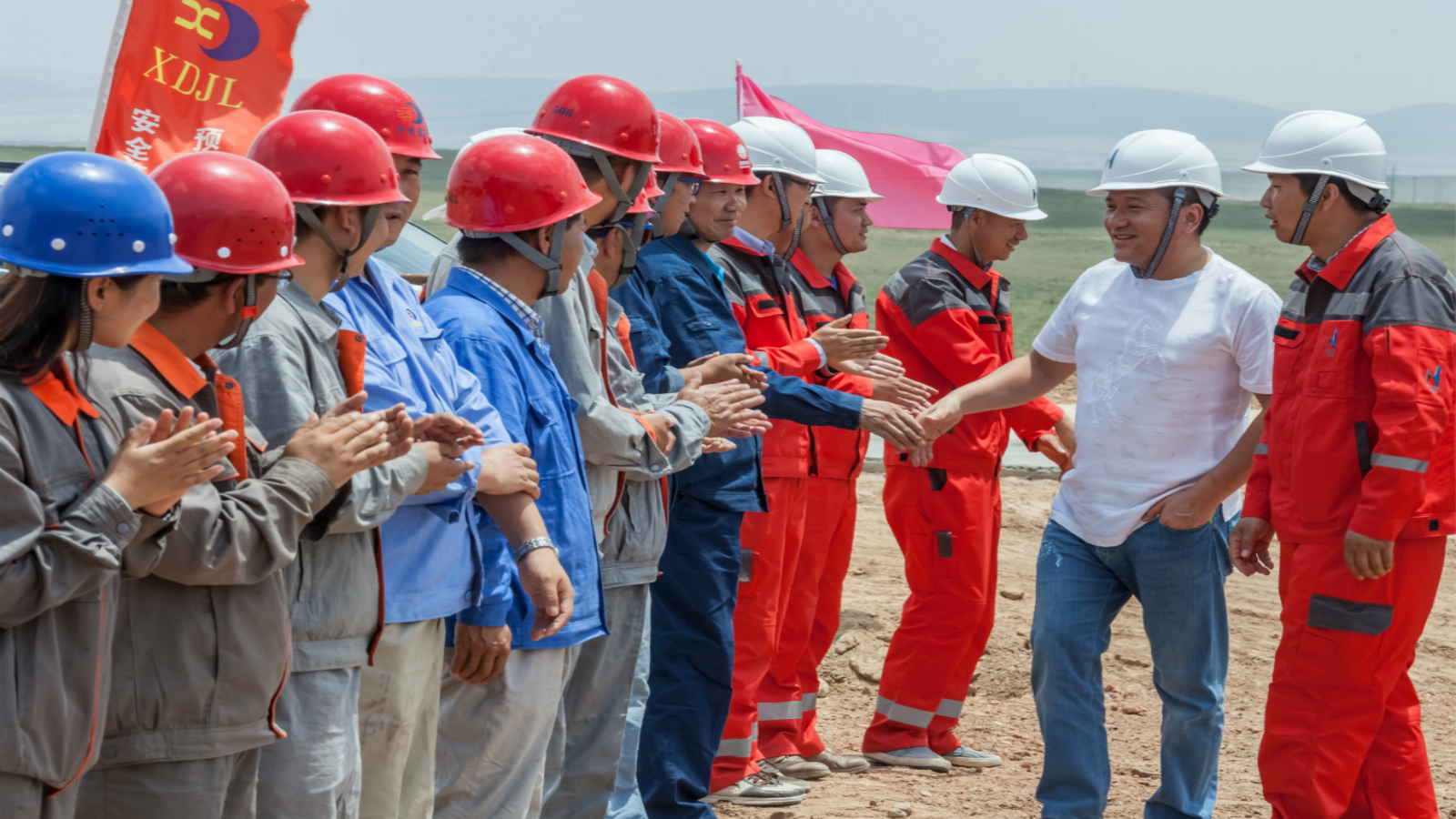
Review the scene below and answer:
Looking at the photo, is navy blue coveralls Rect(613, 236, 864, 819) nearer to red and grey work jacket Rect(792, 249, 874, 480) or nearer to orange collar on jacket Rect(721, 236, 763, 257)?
orange collar on jacket Rect(721, 236, 763, 257)

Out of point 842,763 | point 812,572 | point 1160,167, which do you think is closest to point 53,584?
point 812,572

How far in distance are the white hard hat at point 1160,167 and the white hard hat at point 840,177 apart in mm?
1301

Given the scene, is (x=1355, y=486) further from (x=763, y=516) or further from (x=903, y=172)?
(x=903, y=172)

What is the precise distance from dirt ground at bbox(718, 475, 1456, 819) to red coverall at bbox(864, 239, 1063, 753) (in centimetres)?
28

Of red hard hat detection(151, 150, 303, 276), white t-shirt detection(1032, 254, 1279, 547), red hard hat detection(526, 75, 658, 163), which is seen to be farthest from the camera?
white t-shirt detection(1032, 254, 1279, 547)

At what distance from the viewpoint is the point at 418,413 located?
3.04m

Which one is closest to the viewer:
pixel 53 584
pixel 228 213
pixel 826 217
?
pixel 53 584

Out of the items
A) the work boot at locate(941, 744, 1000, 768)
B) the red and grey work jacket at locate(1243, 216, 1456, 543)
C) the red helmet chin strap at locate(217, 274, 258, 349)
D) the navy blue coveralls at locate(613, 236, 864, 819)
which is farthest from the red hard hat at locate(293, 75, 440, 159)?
the work boot at locate(941, 744, 1000, 768)

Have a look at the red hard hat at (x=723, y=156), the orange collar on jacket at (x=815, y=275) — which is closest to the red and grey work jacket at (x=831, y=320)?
the orange collar on jacket at (x=815, y=275)

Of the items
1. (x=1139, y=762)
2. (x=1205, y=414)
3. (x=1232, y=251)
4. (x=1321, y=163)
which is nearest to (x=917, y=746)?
(x=1139, y=762)

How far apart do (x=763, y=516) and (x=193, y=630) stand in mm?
2889

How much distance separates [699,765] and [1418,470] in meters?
2.42

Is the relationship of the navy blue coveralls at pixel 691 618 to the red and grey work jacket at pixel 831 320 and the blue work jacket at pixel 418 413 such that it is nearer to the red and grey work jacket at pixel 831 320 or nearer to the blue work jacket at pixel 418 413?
the red and grey work jacket at pixel 831 320

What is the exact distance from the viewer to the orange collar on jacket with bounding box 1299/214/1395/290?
170 inches
